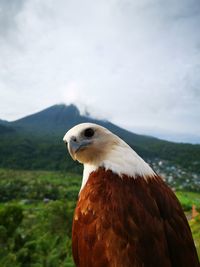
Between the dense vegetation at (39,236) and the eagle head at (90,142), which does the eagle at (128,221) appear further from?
the dense vegetation at (39,236)

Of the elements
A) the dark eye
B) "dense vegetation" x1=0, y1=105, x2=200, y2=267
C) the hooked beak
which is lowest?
"dense vegetation" x1=0, y1=105, x2=200, y2=267

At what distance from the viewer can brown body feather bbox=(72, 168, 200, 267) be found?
2.21 m

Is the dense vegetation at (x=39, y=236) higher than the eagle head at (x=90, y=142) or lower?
lower

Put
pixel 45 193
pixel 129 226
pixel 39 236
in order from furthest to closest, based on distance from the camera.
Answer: pixel 45 193 < pixel 39 236 < pixel 129 226

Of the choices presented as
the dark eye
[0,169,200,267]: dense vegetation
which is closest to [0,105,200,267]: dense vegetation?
[0,169,200,267]: dense vegetation

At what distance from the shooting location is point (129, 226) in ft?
7.38

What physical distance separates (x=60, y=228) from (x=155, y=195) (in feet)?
90.3

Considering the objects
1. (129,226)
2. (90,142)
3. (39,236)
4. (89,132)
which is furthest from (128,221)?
(39,236)

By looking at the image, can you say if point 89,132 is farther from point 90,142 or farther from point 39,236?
point 39,236

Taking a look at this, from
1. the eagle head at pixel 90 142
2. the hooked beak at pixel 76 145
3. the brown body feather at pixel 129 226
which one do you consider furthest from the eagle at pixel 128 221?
the hooked beak at pixel 76 145

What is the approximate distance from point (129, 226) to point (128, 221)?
0.03 meters

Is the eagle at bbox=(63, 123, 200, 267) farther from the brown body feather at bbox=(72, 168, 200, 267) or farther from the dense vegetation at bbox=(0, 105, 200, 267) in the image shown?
the dense vegetation at bbox=(0, 105, 200, 267)

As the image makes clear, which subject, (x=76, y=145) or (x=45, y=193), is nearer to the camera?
(x=76, y=145)

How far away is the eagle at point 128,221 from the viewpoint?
222 cm
